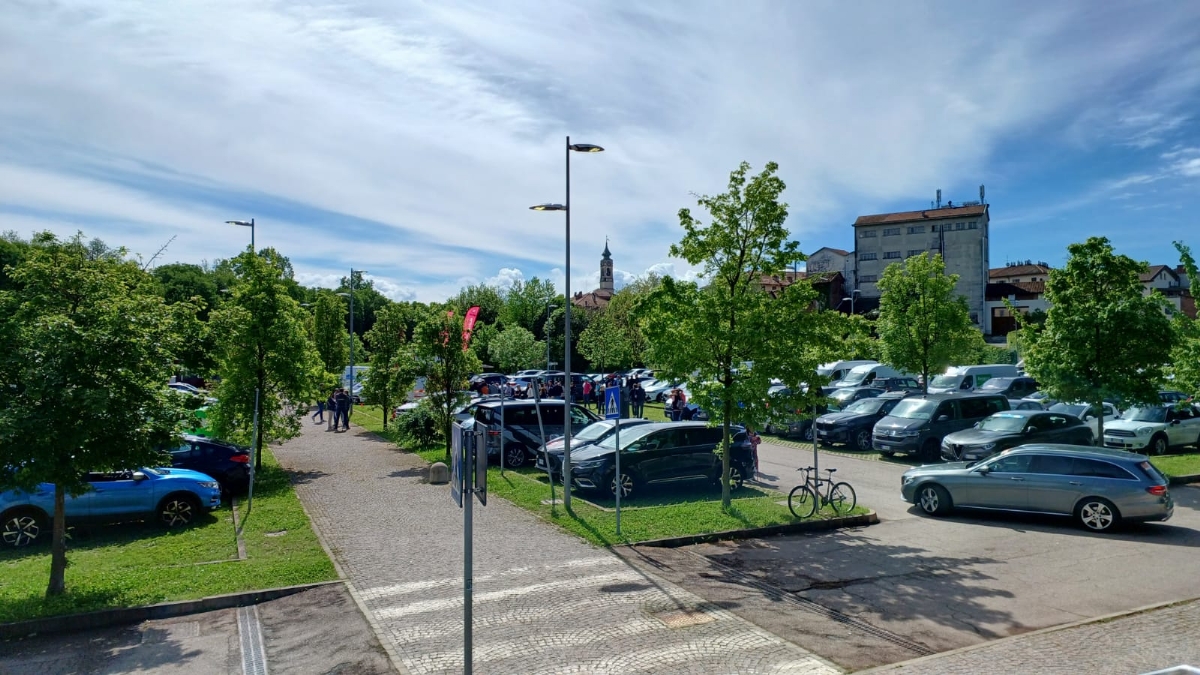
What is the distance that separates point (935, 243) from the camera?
78.1 meters

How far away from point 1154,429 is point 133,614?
82.3 feet

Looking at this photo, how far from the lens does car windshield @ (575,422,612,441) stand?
1816 cm

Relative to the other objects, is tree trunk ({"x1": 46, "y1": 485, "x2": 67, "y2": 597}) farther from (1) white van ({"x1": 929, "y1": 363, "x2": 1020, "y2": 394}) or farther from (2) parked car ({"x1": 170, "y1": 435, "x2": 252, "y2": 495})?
(1) white van ({"x1": 929, "y1": 363, "x2": 1020, "y2": 394})

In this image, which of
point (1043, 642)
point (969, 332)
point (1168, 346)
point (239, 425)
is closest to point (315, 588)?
point (1043, 642)

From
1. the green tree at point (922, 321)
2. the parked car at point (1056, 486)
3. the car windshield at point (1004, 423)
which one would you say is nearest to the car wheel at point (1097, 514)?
the parked car at point (1056, 486)

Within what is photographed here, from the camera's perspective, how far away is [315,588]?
10.3 m

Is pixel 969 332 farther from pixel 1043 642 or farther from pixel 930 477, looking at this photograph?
pixel 1043 642

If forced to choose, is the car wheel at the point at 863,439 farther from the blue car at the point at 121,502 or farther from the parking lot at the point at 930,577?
the blue car at the point at 121,502

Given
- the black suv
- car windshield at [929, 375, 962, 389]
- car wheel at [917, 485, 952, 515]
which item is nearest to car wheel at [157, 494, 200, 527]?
the black suv

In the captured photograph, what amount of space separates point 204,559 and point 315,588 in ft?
8.72

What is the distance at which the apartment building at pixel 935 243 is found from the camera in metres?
75.3

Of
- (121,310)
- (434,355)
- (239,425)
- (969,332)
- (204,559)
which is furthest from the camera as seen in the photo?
(969,332)

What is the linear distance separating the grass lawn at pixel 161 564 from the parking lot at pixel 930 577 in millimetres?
5191

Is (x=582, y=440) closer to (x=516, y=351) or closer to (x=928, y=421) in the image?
(x=928, y=421)
